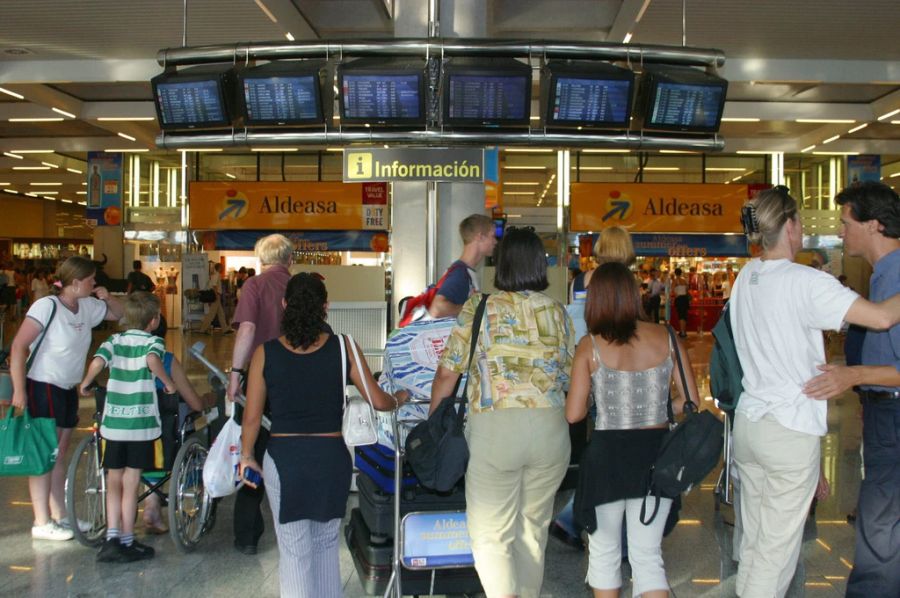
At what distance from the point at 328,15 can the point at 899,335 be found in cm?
782

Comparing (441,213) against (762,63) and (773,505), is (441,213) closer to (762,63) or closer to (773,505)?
(773,505)

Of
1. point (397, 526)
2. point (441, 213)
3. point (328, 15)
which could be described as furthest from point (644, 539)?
point (328, 15)

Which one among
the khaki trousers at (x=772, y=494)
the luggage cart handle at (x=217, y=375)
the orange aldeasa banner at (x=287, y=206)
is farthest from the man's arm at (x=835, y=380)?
the orange aldeasa banner at (x=287, y=206)

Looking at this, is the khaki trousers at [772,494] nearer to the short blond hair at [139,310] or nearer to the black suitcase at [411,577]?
the black suitcase at [411,577]

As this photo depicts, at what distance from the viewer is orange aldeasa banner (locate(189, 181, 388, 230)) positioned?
742 inches

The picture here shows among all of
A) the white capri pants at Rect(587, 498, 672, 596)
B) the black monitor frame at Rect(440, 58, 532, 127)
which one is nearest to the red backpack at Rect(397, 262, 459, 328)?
the white capri pants at Rect(587, 498, 672, 596)

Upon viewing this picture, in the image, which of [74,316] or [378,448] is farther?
[74,316]

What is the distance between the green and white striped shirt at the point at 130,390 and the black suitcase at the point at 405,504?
5.40 ft

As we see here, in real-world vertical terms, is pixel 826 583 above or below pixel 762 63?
below

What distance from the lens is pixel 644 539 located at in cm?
331

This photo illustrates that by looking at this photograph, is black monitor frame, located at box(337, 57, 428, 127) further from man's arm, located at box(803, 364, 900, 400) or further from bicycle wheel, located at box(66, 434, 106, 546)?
man's arm, located at box(803, 364, 900, 400)

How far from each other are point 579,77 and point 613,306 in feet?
11.3

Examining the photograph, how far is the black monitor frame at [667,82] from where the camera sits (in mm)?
6387

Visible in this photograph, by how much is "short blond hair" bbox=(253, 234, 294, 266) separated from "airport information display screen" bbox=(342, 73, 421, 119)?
1.52 meters
